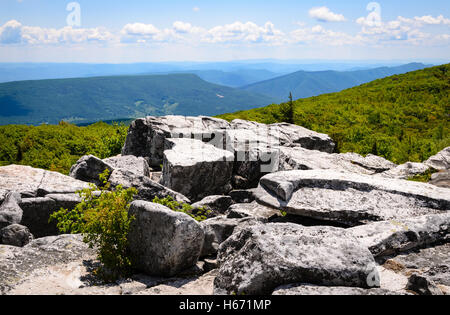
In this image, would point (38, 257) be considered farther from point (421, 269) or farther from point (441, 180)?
point (441, 180)

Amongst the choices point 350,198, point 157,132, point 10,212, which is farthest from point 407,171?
point 10,212

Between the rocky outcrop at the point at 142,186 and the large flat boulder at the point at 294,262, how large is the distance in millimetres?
5613

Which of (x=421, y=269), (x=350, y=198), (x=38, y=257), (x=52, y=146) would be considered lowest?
(x=52, y=146)

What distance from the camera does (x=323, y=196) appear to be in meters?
10.2

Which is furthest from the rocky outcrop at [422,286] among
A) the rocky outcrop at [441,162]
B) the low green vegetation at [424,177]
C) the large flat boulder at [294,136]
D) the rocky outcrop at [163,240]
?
the rocky outcrop at [441,162]

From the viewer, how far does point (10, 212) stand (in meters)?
9.84

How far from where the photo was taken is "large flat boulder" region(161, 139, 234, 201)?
1445 cm

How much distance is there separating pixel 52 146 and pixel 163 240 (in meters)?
25.3

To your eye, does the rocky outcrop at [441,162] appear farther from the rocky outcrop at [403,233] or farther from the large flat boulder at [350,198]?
the rocky outcrop at [403,233]

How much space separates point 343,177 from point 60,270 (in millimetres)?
8836

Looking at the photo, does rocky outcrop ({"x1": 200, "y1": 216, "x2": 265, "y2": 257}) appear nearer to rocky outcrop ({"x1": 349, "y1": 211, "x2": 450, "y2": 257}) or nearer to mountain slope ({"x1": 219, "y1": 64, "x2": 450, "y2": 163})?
rocky outcrop ({"x1": 349, "y1": 211, "x2": 450, "y2": 257})

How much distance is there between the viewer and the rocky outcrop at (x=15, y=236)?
9.05 metres
